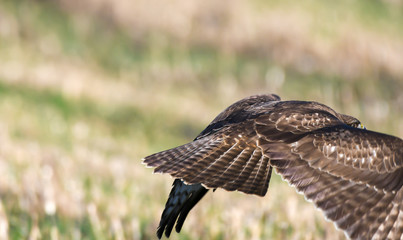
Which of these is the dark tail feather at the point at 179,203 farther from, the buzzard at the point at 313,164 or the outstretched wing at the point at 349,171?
the outstretched wing at the point at 349,171

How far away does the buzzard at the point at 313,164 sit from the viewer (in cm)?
459

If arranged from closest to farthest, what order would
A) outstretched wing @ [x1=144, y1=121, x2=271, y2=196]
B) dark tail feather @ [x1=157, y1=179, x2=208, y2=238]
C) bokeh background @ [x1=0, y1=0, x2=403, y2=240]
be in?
outstretched wing @ [x1=144, y1=121, x2=271, y2=196] < dark tail feather @ [x1=157, y1=179, x2=208, y2=238] < bokeh background @ [x1=0, y1=0, x2=403, y2=240]

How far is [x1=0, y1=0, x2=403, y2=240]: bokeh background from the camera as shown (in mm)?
10203

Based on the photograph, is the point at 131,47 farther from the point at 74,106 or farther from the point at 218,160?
the point at 218,160

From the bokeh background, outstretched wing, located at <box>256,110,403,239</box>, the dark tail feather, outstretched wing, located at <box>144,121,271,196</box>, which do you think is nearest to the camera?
outstretched wing, located at <box>256,110,403,239</box>

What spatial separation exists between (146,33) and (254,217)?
1255 cm

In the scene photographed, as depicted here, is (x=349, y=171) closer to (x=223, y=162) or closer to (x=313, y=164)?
(x=313, y=164)

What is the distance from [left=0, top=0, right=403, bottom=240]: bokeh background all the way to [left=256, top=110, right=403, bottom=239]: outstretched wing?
248 centimetres

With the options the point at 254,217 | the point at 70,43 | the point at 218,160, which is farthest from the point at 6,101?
the point at 218,160

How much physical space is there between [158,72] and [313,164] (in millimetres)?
12238

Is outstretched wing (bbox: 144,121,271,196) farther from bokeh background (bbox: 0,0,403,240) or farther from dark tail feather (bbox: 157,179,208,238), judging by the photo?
bokeh background (bbox: 0,0,403,240)

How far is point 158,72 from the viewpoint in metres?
16.7

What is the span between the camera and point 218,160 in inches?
192

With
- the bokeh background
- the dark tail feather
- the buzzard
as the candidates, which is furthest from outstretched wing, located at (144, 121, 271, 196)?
the bokeh background
